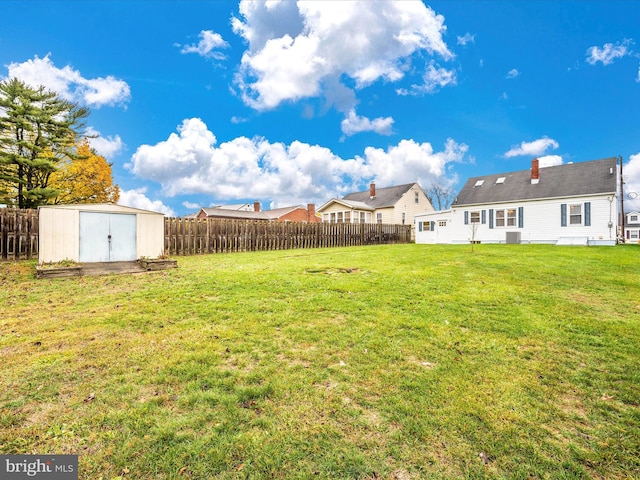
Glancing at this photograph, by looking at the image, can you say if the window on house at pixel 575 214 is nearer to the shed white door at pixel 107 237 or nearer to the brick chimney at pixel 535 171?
the brick chimney at pixel 535 171

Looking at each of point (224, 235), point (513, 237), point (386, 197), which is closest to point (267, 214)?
point (386, 197)

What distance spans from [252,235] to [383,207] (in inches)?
715

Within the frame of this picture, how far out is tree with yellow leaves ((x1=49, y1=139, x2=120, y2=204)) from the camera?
2091cm

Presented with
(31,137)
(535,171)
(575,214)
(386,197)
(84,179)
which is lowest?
(575,214)

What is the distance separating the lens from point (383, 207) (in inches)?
1220

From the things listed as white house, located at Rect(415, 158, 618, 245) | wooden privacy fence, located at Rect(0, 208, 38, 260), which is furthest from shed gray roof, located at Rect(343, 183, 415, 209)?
wooden privacy fence, located at Rect(0, 208, 38, 260)

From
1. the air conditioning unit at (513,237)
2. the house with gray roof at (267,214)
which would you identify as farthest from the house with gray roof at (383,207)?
the air conditioning unit at (513,237)

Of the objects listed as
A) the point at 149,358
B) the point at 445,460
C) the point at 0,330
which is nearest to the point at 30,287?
the point at 0,330

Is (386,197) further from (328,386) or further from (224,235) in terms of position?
(328,386)

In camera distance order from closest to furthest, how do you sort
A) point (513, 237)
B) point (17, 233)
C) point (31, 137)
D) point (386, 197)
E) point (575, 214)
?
point (17, 233), point (31, 137), point (575, 214), point (513, 237), point (386, 197)

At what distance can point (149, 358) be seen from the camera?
123 inches

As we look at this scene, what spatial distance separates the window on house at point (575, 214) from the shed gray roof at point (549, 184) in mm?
815

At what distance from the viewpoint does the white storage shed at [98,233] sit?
28.6 ft

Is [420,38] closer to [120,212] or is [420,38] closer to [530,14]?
[530,14]
